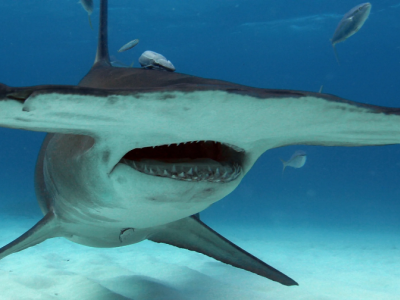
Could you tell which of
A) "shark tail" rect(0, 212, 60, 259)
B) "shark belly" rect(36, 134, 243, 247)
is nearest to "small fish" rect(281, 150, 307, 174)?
"shark belly" rect(36, 134, 243, 247)

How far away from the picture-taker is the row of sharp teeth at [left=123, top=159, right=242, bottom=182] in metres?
1.69

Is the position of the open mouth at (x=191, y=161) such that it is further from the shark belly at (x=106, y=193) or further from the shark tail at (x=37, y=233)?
the shark tail at (x=37, y=233)

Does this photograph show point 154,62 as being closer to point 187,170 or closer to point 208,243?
point 208,243

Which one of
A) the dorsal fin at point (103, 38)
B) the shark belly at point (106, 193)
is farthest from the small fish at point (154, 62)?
the shark belly at point (106, 193)

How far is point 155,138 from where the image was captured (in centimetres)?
142

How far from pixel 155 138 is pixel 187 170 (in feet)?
1.22

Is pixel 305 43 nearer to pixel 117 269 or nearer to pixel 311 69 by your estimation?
pixel 311 69

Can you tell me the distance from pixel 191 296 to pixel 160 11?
2755 cm

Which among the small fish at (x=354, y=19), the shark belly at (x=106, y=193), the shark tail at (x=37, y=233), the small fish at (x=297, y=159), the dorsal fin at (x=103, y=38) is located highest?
the small fish at (x=354, y=19)

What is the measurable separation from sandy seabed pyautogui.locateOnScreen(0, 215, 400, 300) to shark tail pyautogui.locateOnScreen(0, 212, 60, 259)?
635 mm

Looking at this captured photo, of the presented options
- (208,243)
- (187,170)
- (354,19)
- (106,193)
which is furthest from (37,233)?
(354,19)

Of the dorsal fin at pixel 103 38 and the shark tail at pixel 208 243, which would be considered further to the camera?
the dorsal fin at pixel 103 38

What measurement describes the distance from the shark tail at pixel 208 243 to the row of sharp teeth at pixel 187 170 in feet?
4.53

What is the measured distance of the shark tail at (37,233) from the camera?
250 centimetres
